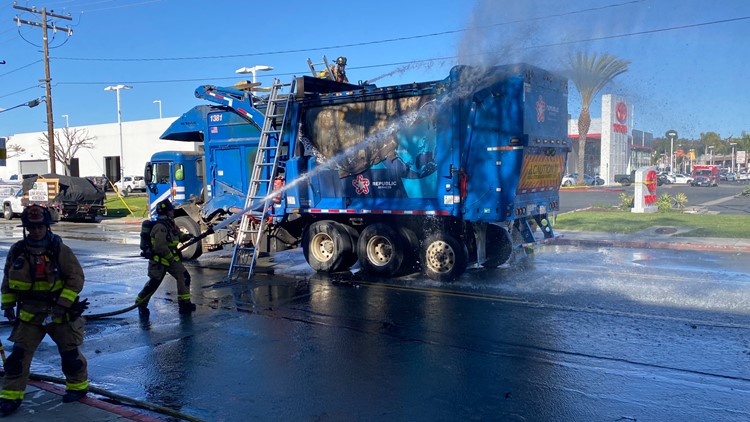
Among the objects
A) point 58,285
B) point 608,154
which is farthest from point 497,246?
point 608,154

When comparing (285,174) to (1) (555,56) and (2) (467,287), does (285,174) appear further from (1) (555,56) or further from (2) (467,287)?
(1) (555,56)

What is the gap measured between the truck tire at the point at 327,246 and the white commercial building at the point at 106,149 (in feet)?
129

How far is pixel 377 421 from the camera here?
4832 millimetres

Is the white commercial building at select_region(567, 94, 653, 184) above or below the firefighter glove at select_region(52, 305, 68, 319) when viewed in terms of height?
above

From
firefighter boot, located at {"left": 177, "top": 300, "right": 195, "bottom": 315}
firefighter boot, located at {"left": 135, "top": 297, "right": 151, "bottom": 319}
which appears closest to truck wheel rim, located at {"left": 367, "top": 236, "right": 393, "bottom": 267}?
firefighter boot, located at {"left": 177, "top": 300, "right": 195, "bottom": 315}

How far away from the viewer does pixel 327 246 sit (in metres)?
12.1

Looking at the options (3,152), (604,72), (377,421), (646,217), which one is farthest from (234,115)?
(646,217)

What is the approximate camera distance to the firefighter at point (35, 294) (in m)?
4.85

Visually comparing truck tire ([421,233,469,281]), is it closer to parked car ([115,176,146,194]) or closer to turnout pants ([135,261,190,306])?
turnout pants ([135,261,190,306])

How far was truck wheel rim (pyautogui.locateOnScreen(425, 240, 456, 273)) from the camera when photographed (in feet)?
35.2

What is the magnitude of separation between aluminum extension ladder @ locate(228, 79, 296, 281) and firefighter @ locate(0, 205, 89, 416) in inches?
262

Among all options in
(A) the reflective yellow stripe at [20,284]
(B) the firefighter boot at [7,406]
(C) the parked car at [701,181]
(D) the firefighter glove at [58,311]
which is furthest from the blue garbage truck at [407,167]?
(C) the parked car at [701,181]

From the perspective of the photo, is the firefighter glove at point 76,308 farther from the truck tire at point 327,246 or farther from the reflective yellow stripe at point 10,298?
the truck tire at point 327,246

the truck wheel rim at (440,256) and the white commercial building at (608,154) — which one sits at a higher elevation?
the white commercial building at (608,154)
